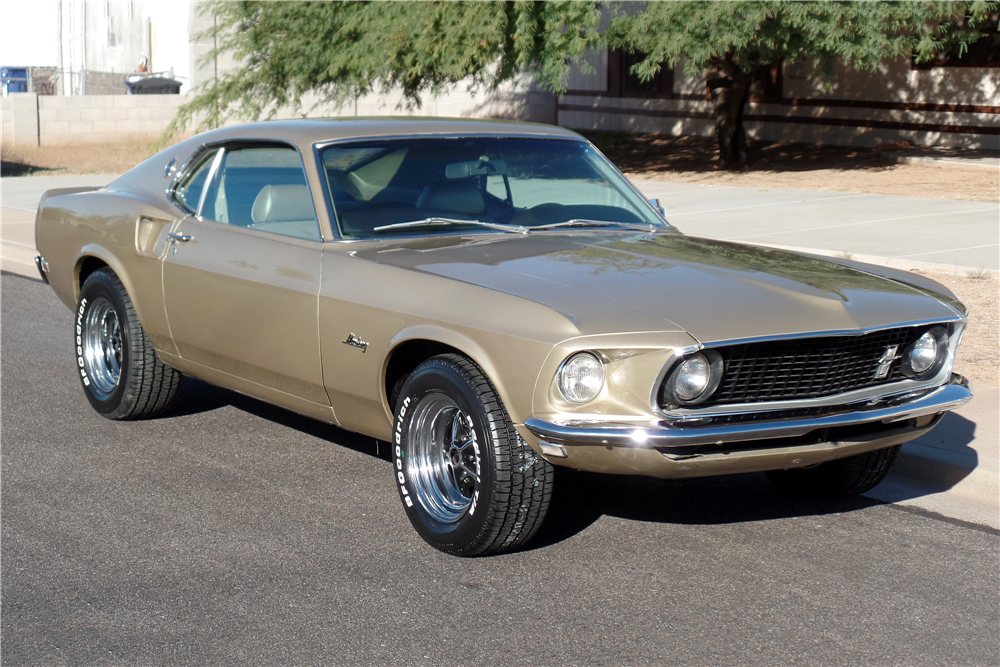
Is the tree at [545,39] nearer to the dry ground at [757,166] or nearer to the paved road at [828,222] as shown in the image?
the dry ground at [757,166]

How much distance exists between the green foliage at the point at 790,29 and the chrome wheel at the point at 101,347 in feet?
43.1

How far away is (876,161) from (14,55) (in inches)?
1315

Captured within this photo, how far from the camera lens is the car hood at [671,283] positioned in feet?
12.6

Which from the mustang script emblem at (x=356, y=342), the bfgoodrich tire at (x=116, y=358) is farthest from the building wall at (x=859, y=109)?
the mustang script emblem at (x=356, y=342)

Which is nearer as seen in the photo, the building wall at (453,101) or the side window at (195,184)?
the side window at (195,184)

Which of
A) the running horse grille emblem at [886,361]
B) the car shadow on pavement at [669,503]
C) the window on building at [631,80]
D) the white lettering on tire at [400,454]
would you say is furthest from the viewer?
the window on building at [631,80]

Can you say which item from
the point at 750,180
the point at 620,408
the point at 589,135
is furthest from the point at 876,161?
the point at 620,408

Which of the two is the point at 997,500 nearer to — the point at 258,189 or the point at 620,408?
the point at 620,408

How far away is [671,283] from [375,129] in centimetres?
180

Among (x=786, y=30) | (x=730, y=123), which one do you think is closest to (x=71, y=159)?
(x=730, y=123)

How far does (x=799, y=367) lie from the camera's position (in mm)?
3998

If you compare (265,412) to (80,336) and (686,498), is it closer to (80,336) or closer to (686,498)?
(80,336)

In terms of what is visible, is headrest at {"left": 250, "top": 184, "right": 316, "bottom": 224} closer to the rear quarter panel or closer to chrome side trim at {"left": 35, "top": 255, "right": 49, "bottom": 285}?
the rear quarter panel

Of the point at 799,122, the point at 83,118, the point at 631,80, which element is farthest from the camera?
the point at 631,80
